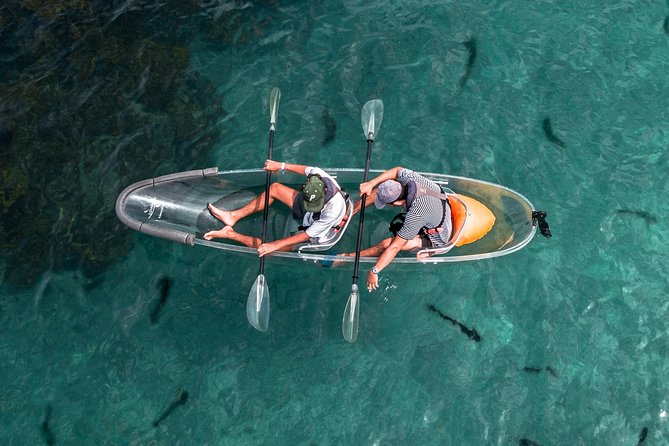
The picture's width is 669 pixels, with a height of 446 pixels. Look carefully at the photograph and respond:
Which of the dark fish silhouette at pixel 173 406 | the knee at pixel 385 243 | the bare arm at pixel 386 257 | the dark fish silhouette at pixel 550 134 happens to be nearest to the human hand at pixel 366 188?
the bare arm at pixel 386 257

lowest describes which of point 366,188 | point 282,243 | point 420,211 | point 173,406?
point 173,406

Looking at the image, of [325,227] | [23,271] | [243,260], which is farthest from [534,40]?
[23,271]

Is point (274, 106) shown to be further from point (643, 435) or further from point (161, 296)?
point (643, 435)

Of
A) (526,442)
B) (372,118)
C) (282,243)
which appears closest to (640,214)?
(526,442)

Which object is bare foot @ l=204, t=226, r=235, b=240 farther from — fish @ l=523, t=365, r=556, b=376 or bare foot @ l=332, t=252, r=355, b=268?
fish @ l=523, t=365, r=556, b=376

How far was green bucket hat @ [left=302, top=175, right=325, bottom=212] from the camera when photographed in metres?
8.23

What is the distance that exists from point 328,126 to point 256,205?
2796 mm

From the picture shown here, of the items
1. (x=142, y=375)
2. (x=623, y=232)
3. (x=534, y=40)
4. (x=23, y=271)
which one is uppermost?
(x=534, y=40)

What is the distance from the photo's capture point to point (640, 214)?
35.9ft

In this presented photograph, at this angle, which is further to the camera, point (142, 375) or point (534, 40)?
point (534, 40)

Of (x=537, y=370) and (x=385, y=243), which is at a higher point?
(x=385, y=243)

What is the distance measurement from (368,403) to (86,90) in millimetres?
9077

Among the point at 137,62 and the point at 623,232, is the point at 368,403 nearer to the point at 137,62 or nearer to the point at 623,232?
the point at 623,232

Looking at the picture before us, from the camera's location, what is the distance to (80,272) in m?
10.5
